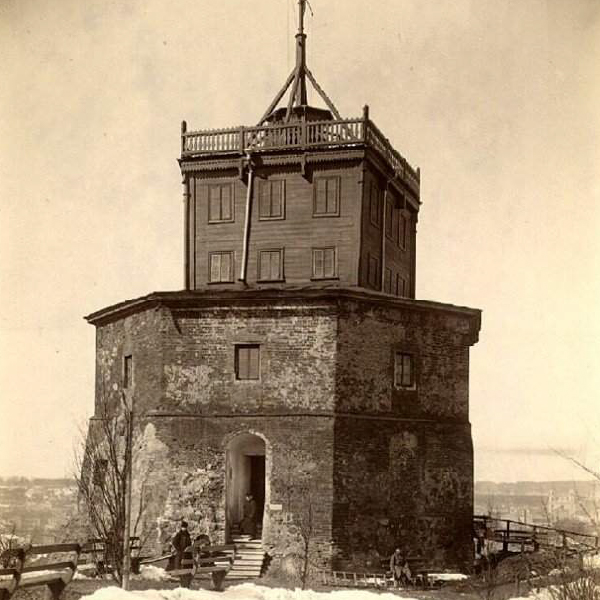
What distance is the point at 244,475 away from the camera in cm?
2623

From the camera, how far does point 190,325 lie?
84.4 ft

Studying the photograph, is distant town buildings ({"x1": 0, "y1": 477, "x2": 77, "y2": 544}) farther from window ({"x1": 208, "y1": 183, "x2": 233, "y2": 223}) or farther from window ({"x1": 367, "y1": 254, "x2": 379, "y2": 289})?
window ({"x1": 367, "y1": 254, "x2": 379, "y2": 289})

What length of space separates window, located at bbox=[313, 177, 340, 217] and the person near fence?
10.9 metres

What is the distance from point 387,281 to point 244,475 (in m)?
8.43

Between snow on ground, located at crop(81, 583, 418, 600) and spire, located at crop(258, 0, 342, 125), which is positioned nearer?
snow on ground, located at crop(81, 583, 418, 600)

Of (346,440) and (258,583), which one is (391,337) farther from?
(258,583)

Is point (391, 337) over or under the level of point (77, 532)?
over

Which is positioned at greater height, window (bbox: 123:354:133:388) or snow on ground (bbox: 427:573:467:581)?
window (bbox: 123:354:133:388)

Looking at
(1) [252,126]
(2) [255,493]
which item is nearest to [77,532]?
(2) [255,493]

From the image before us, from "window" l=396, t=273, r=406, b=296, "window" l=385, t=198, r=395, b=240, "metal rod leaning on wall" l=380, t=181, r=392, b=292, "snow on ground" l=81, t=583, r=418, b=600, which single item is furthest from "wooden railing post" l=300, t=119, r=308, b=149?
"snow on ground" l=81, t=583, r=418, b=600

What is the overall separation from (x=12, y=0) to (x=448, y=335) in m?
15.9

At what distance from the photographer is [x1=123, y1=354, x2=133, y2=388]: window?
90.0ft

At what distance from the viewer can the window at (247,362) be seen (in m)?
25.4

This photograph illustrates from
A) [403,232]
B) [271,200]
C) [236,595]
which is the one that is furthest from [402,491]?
[403,232]
